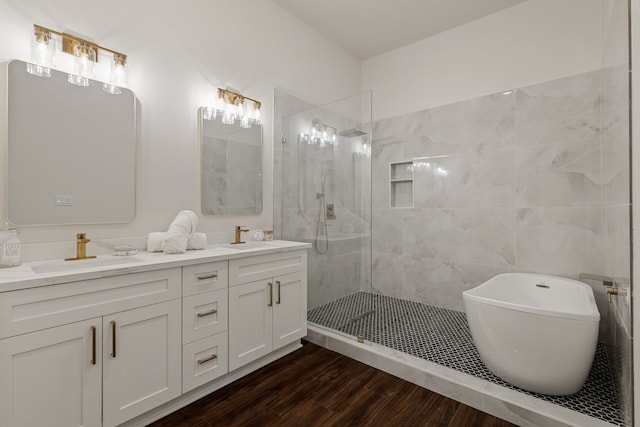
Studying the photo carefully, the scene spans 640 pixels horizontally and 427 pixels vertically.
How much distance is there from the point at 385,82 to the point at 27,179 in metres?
3.53

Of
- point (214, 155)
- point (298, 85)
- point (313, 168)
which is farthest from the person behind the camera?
point (298, 85)

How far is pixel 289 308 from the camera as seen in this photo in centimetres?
232

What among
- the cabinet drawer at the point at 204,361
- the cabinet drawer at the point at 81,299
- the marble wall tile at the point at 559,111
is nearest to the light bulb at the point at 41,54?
the cabinet drawer at the point at 81,299

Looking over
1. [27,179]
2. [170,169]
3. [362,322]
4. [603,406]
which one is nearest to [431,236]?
[362,322]

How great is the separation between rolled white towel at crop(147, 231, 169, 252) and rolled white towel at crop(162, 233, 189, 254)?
49 mm

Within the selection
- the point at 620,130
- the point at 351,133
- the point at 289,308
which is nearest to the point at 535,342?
the point at 620,130

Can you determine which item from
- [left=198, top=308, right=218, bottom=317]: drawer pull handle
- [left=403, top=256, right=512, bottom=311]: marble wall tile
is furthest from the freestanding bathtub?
[left=198, top=308, right=218, bottom=317]: drawer pull handle

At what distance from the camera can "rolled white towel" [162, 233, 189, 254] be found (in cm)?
182

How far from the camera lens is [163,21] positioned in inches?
81.4

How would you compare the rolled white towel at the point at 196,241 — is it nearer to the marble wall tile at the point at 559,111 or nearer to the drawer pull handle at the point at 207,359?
the drawer pull handle at the point at 207,359

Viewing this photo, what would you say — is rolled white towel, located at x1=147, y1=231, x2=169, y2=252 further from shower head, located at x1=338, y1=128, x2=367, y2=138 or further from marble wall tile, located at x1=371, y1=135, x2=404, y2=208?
marble wall tile, located at x1=371, y1=135, x2=404, y2=208

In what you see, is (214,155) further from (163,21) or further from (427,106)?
(427,106)

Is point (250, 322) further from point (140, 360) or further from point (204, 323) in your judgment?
point (140, 360)

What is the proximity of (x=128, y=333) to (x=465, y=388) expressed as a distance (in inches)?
73.1
